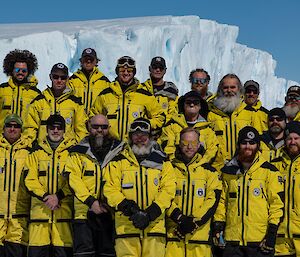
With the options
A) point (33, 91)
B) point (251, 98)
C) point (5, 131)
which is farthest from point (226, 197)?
point (33, 91)

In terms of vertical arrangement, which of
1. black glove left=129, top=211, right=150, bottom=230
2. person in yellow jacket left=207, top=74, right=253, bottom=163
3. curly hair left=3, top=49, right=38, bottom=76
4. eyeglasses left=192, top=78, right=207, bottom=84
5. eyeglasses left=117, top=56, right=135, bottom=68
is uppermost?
curly hair left=3, top=49, right=38, bottom=76

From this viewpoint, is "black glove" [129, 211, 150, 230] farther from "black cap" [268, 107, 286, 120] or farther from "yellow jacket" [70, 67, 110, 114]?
"yellow jacket" [70, 67, 110, 114]

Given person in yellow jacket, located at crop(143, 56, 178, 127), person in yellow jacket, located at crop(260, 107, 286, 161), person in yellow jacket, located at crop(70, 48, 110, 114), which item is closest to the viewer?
person in yellow jacket, located at crop(260, 107, 286, 161)

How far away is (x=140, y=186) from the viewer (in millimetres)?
4434

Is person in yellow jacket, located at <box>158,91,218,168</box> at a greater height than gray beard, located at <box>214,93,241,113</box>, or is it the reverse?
gray beard, located at <box>214,93,241,113</box>

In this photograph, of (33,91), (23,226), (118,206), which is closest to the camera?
(118,206)

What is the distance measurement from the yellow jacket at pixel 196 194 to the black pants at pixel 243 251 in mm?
240

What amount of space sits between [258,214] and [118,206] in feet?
4.52

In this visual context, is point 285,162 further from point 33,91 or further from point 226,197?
point 33,91

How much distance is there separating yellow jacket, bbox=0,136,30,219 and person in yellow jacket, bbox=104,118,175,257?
3.90 ft

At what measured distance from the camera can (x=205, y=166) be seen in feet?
15.4

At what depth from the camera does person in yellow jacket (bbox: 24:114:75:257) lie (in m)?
4.83

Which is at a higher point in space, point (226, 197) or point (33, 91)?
point (33, 91)

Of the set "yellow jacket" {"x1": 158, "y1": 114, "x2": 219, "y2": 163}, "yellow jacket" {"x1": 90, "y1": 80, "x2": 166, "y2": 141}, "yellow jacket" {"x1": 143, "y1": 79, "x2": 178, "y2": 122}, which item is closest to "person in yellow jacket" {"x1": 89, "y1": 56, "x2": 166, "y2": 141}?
"yellow jacket" {"x1": 90, "y1": 80, "x2": 166, "y2": 141}
